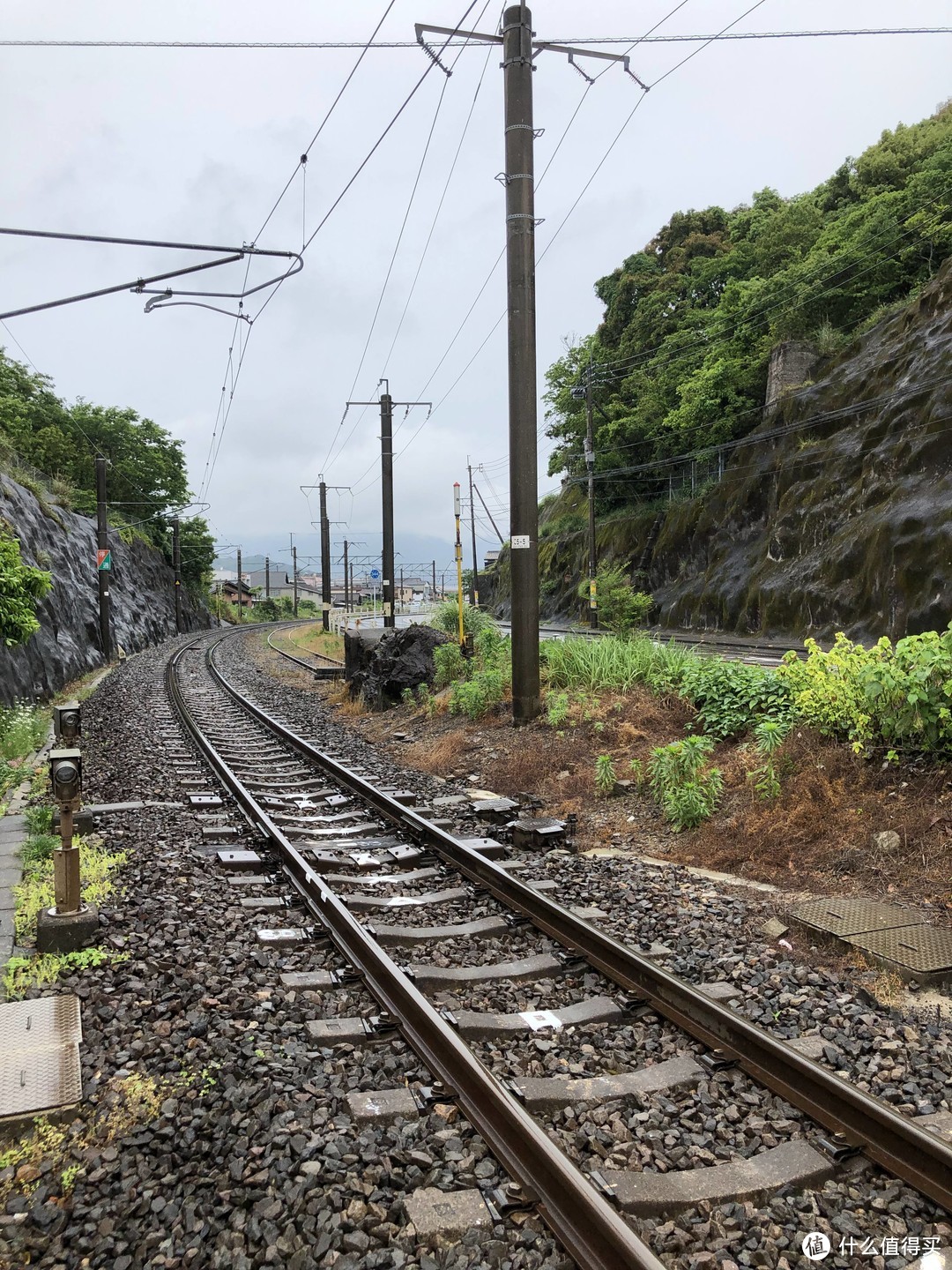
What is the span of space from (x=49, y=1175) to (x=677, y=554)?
1370 inches

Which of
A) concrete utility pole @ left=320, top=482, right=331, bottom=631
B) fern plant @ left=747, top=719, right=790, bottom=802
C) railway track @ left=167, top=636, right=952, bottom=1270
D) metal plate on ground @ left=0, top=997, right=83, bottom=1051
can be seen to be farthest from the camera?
concrete utility pole @ left=320, top=482, right=331, bottom=631

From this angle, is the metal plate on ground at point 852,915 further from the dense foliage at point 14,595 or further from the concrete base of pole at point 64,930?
the dense foliage at point 14,595

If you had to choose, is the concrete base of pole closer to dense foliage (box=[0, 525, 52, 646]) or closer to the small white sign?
the small white sign

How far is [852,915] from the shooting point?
514 centimetres

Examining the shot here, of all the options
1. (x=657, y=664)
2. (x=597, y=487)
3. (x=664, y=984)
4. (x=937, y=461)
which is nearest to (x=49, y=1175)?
(x=664, y=984)

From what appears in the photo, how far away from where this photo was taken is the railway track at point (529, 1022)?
9.46 feet

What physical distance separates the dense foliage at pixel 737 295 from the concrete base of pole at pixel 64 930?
3104 centimetres

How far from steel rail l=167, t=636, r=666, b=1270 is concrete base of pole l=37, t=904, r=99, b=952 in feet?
4.37

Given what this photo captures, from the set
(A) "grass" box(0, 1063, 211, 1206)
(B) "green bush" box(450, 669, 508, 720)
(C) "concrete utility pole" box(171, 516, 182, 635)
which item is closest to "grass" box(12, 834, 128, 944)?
(A) "grass" box(0, 1063, 211, 1206)

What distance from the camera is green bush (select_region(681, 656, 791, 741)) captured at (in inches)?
331

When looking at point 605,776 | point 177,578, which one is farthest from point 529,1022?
point 177,578

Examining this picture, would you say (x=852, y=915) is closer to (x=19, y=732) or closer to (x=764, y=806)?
(x=764, y=806)

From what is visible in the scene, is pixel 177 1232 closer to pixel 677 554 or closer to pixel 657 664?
pixel 657 664

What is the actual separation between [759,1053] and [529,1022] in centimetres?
102
